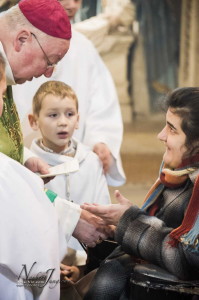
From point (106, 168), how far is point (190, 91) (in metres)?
2.00

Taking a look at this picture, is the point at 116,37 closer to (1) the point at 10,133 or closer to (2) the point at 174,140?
(1) the point at 10,133

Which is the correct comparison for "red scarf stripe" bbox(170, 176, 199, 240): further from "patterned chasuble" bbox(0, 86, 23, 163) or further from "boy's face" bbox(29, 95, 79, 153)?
"boy's face" bbox(29, 95, 79, 153)

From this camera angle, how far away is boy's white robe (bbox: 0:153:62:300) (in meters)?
3.12

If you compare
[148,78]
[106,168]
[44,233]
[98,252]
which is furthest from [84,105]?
[148,78]

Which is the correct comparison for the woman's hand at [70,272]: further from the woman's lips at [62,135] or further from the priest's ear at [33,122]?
the priest's ear at [33,122]

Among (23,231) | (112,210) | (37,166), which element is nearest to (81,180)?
(37,166)

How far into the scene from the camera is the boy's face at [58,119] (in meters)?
5.12

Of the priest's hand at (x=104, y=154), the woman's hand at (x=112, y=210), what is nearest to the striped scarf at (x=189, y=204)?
the woman's hand at (x=112, y=210)

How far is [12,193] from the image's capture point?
10.3 feet

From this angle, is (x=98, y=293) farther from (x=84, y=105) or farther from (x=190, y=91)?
(x=84, y=105)

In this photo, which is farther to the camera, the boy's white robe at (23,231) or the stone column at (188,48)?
the stone column at (188,48)

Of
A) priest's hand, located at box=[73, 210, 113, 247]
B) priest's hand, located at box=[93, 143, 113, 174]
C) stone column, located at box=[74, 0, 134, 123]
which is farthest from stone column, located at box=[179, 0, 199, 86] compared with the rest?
priest's hand, located at box=[73, 210, 113, 247]

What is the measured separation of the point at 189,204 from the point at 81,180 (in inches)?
75.0

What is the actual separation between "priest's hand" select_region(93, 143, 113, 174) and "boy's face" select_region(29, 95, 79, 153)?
0.53 m
